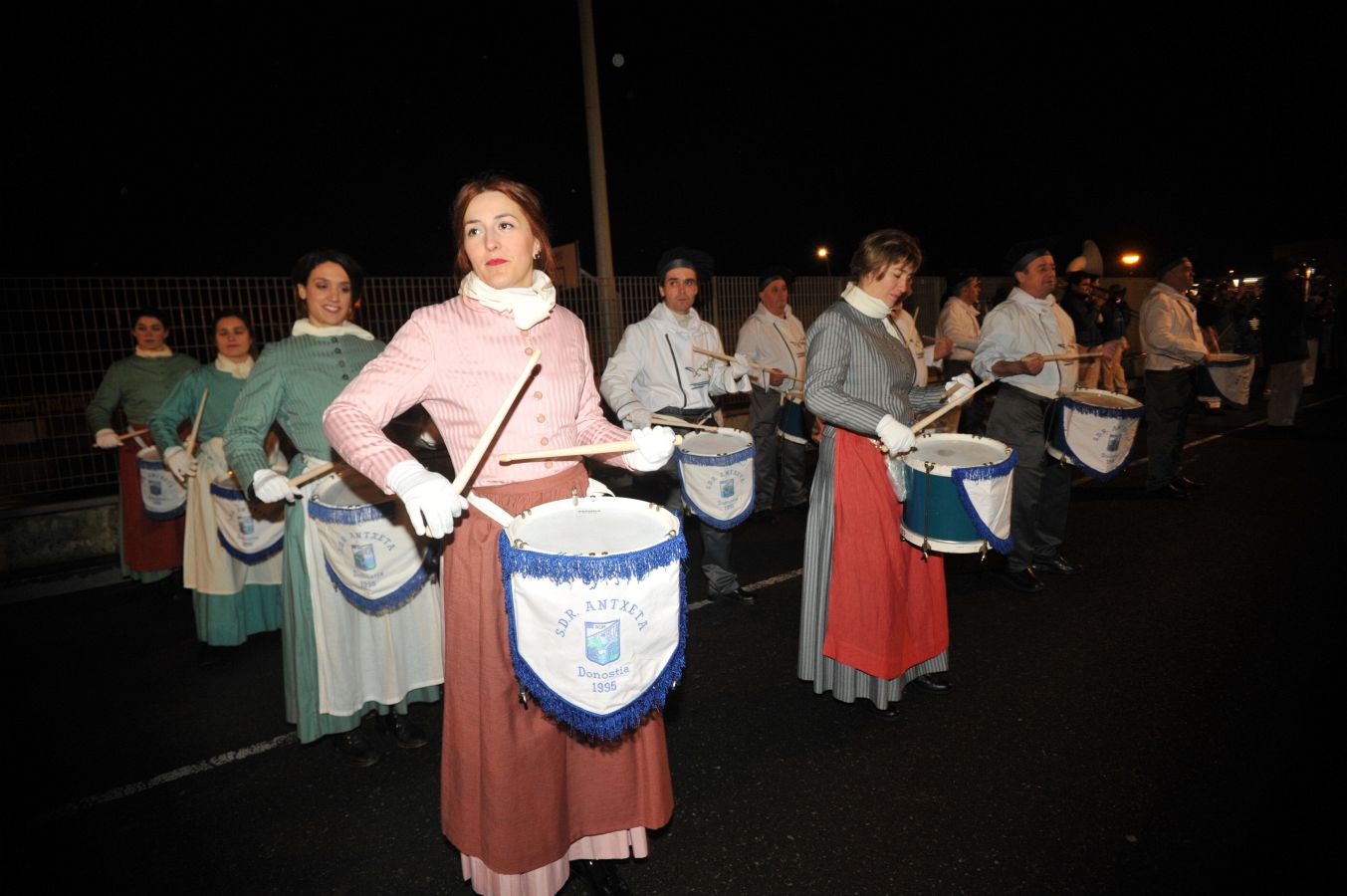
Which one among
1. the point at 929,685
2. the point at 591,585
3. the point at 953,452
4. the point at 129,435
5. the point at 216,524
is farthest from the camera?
the point at 129,435

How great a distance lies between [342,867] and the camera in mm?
2324

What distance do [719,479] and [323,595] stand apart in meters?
2.01

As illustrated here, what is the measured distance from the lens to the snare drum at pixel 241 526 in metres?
3.59

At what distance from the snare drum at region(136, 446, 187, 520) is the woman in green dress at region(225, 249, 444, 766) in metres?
2.27

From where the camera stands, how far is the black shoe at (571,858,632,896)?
2.14 metres

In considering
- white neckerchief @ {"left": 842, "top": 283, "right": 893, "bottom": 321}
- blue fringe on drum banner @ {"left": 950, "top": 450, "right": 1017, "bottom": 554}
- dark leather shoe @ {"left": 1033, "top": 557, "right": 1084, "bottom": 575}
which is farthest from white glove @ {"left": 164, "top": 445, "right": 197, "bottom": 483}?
dark leather shoe @ {"left": 1033, "top": 557, "right": 1084, "bottom": 575}

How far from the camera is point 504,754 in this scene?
1.88 meters

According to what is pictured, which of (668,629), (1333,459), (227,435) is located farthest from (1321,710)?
(1333,459)

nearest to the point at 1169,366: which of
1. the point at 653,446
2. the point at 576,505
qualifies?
the point at 653,446

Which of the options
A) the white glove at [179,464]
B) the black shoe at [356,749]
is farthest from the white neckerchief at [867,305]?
the white glove at [179,464]

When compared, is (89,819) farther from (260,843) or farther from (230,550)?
(230,550)

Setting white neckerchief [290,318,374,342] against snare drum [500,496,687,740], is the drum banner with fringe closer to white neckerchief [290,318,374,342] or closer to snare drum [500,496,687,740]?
white neckerchief [290,318,374,342]

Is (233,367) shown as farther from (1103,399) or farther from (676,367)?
(1103,399)

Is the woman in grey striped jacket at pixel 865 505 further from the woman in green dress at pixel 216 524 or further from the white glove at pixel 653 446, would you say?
the woman in green dress at pixel 216 524
